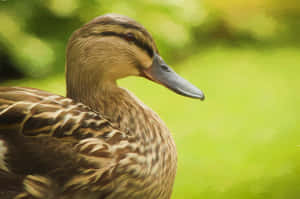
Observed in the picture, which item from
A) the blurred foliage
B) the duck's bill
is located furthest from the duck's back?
the blurred foliage

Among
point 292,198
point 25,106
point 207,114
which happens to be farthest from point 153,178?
point 207,114

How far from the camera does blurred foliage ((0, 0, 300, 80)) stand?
2.22 m

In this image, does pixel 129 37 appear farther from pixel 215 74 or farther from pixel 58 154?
pixel 215 74

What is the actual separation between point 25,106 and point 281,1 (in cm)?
234

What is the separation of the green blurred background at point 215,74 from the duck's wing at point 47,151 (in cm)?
55

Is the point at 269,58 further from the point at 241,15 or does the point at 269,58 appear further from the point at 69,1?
the point at 69,1

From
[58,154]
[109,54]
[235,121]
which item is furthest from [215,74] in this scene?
[58,154]

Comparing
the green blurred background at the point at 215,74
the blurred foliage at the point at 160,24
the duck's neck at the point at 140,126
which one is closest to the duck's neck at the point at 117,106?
the duck's neck at the point at 140,126

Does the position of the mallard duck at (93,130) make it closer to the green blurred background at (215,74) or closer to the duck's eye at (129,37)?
the duck's eye at (129,37)

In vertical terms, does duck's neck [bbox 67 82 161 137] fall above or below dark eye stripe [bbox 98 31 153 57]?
below

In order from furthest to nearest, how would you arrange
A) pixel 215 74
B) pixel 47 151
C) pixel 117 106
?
1. pixel 215 74
2. pixel 117 106
3. pixel 47 151

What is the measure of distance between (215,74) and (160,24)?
472 millimetres

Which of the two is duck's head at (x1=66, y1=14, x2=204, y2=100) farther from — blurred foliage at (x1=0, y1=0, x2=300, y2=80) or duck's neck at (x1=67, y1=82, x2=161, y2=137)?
blurred foliage at (x1=0, y1=0, x2=300, y2=80)

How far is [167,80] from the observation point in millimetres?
1010
